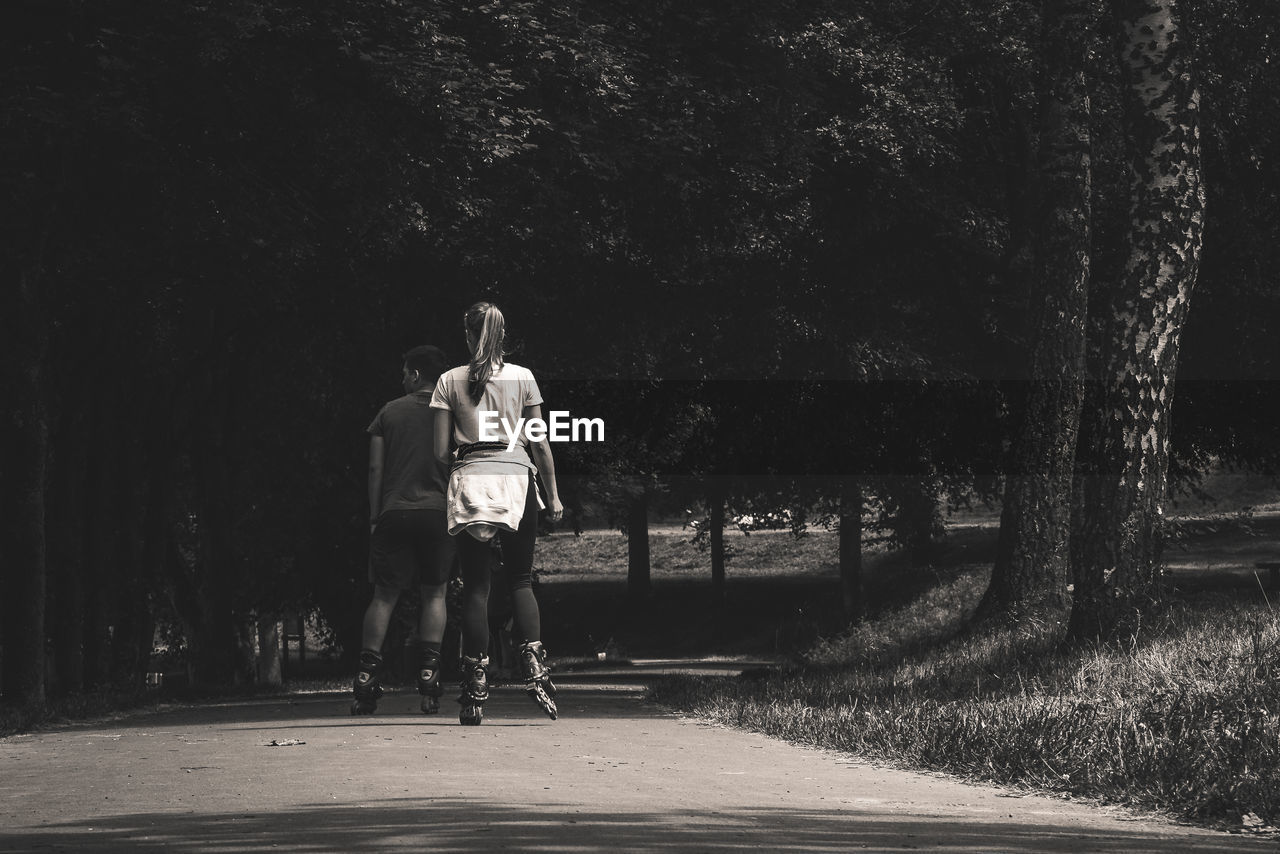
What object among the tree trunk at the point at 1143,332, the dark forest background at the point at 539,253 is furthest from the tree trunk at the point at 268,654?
the tree trunk at the point at 1143,332

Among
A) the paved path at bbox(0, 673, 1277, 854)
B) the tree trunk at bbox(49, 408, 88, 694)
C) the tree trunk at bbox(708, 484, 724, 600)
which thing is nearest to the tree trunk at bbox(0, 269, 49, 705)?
the tree trunk at bbox(49, 408, 88, 694)

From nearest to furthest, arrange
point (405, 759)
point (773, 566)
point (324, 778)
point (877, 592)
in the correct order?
point (324, 778) → point (405, 759) → point (877, 592) → point (773, 566)

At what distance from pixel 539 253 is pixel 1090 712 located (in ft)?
46.4

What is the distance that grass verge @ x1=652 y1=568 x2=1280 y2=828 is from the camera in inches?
327

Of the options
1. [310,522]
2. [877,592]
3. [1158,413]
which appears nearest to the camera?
[1158,413]

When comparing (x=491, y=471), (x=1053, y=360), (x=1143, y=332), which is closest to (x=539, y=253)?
(x=1053, y=360)

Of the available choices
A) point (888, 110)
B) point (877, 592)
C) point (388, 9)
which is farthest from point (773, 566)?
point (388, 9)

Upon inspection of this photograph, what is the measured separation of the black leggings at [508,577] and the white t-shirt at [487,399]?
41 centimetres

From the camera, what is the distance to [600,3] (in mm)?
20141

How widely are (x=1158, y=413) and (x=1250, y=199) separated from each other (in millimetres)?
15475

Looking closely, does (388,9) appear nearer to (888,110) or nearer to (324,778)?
(888,110)

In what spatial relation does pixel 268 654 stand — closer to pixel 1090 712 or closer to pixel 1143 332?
pixel 1143 332

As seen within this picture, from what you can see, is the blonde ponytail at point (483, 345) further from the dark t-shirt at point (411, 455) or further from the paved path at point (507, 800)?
the paved path at point (507, 800)

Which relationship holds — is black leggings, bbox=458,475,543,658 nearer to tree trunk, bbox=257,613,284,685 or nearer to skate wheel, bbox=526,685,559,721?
skate wheel, bbox=526,685,559,721
